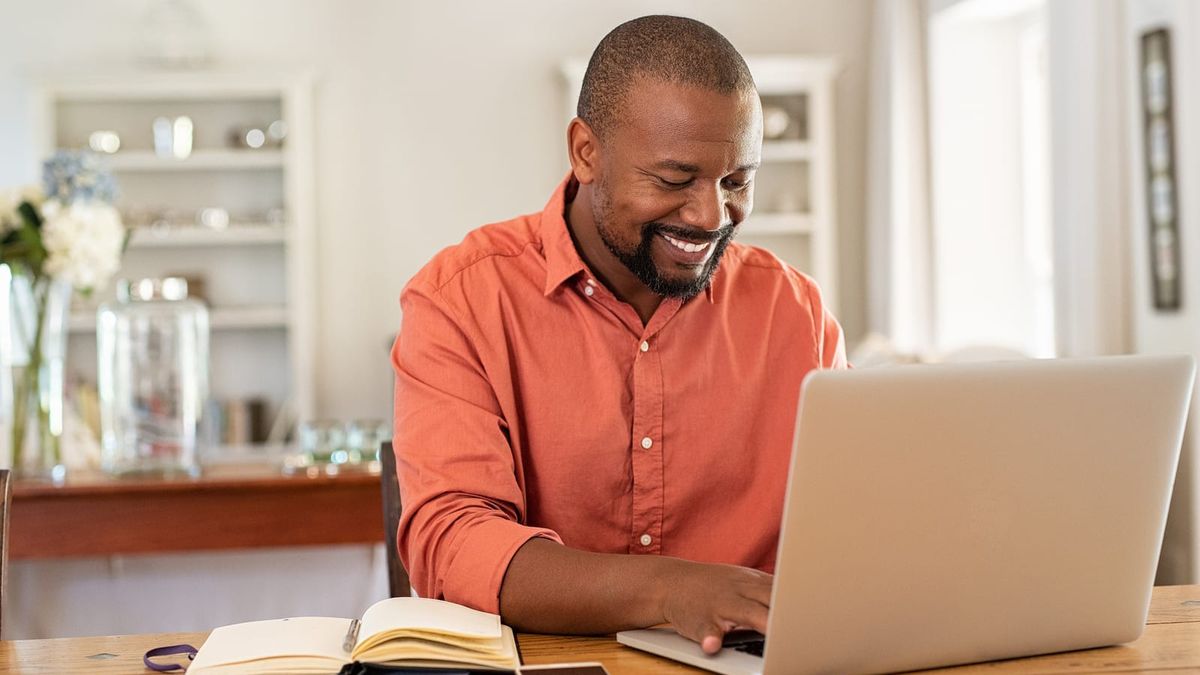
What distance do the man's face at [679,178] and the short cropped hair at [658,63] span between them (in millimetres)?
15

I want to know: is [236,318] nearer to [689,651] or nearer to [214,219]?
[214,219]

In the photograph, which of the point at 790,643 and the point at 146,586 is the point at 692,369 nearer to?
the point at 790,643

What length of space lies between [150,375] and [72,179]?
1.48 ft

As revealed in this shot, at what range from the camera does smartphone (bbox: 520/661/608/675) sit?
43.0 inches

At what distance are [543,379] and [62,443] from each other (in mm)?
1594

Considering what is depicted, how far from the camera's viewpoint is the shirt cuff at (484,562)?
1.26m

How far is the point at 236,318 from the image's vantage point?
5.13 metres

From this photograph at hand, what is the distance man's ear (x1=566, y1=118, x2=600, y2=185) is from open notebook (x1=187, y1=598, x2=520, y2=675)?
61cm

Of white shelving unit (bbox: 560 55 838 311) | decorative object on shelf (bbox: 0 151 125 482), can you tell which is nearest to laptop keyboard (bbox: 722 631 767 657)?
decorative object on shelf (bbox: 0 151 125 482)

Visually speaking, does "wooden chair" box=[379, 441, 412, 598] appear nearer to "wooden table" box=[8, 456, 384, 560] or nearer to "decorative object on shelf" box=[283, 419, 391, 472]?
"wooden table" box=[8, 456, 384, 560]

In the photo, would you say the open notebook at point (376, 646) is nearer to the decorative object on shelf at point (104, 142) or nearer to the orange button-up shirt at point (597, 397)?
the orange button-up shirt at point (597, 397)

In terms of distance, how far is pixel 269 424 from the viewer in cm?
533

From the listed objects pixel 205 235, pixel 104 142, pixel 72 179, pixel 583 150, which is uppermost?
pixel 104 142

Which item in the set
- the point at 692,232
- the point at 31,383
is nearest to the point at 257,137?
the point at 31,383
